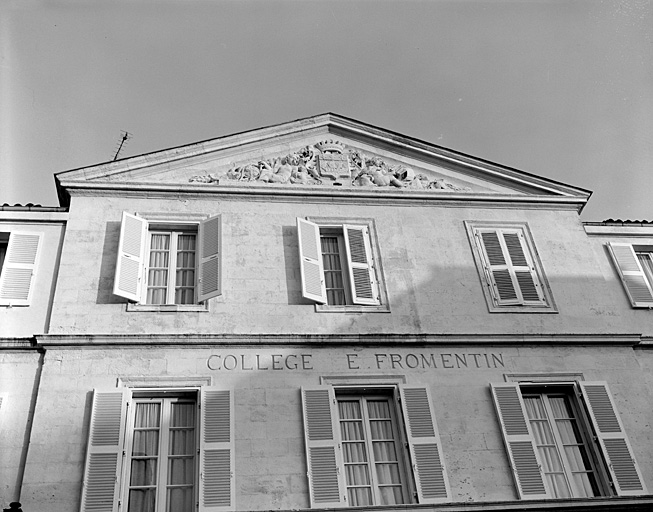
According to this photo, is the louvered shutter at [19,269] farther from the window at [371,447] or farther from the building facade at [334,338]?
the window at [371,447]

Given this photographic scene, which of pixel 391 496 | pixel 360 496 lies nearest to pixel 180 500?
pixel 360 496

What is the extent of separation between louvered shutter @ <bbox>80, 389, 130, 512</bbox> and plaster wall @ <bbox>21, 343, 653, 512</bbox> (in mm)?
175

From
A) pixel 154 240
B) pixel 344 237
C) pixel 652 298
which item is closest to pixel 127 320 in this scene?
pixel 154 240

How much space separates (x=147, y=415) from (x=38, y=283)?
9.72ft

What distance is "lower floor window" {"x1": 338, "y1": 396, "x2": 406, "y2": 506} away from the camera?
1122cm

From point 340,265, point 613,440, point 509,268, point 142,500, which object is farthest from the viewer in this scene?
point 509,268

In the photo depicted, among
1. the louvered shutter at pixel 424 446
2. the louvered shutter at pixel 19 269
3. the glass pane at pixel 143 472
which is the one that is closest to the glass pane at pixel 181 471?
the glass pane at pixel 143 472

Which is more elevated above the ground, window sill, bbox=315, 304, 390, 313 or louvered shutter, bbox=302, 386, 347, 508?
window sill, bbox=315, 304, 390, 313

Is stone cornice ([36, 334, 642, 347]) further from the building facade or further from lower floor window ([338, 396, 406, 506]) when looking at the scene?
lower floor window ([338, 396, 406, 506])

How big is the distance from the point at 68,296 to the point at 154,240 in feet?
6.03

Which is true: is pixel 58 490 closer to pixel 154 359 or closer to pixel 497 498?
pixel 154 359

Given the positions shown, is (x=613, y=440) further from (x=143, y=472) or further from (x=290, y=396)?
(x=143, y=472)

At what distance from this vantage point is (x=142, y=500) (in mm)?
10680

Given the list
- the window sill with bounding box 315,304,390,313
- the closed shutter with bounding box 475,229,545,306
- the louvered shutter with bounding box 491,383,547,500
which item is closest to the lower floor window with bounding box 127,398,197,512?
the window sill with bounding box 315,304,390,313
